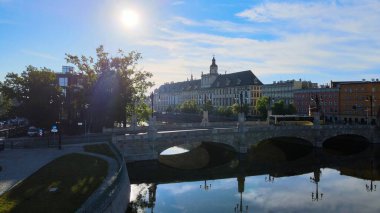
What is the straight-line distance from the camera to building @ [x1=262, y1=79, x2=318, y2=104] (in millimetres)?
119188

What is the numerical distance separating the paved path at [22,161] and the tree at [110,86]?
14.0 metres

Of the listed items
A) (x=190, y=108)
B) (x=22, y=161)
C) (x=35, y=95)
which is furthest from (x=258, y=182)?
(x=190, y=108)

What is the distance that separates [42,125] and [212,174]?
28347 mm

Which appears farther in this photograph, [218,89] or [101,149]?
[218,89]

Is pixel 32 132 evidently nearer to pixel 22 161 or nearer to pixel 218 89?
pixel 22 161

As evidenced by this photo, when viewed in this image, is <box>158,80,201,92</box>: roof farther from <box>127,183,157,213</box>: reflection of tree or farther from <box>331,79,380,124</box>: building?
<box>127,183,157,213</box>: reflection of tree

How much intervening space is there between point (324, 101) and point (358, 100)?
1165 cm

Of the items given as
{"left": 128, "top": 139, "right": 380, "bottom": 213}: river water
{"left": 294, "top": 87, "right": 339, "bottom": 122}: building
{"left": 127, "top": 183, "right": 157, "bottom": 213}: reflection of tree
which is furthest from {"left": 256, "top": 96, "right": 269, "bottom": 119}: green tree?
{"left": 127, "top": 183, "right": 157, "bottom": 213}: reflection of tree

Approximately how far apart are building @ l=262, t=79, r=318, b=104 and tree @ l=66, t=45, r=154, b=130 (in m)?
71.1

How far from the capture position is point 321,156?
52844mm

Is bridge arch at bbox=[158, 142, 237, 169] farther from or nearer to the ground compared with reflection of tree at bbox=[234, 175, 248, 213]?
farther from the ground

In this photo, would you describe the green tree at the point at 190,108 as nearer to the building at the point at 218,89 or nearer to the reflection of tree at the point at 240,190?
the building at the point at 218,89

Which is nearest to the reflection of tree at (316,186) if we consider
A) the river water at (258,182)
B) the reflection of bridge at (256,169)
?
the river water at (258,182)

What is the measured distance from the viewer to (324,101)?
103 meters
